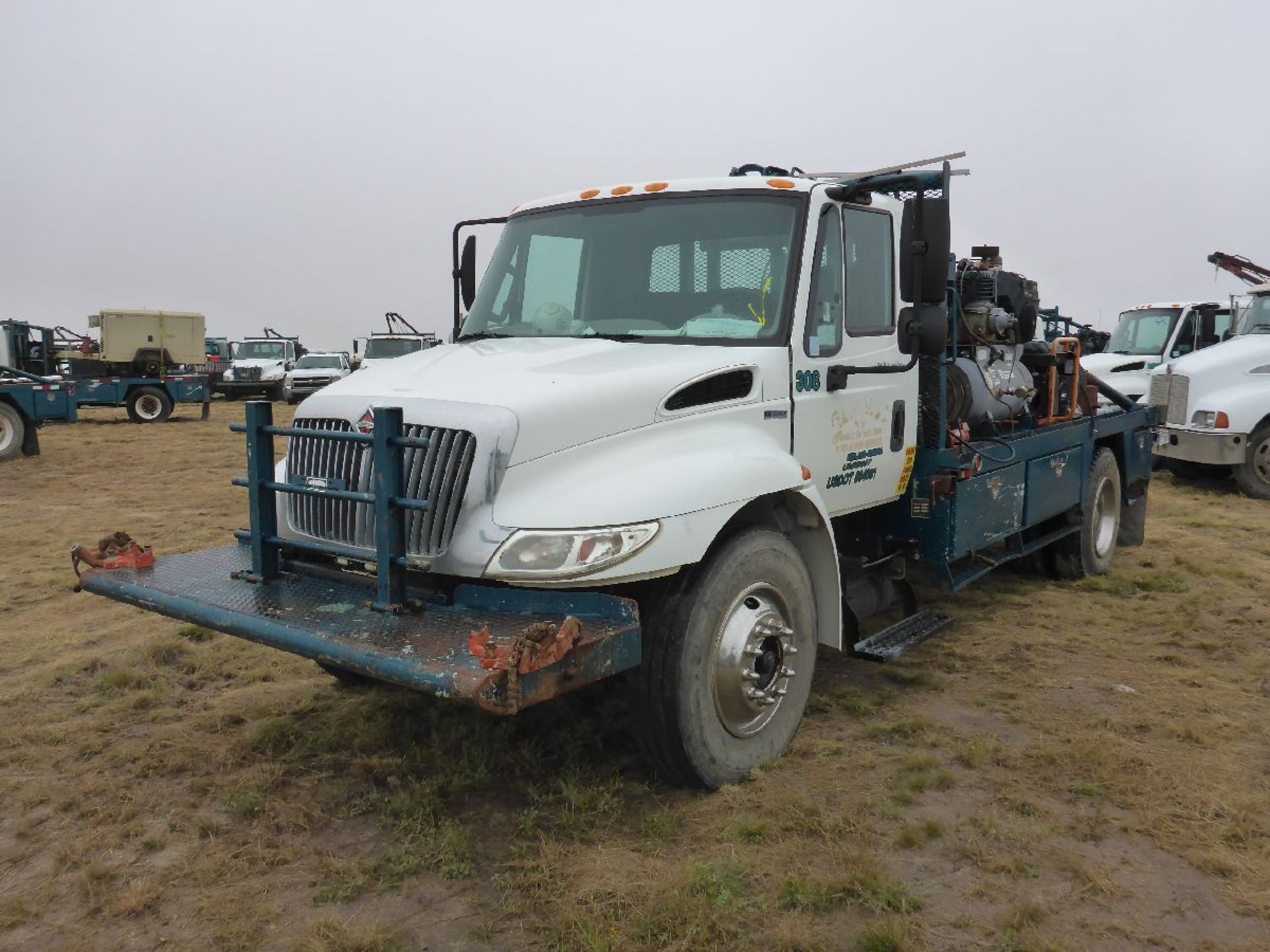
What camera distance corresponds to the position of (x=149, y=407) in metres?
23.8

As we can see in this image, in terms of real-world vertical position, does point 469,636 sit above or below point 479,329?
below

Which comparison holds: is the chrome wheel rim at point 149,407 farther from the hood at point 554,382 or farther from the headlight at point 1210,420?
the hood at point 554,382

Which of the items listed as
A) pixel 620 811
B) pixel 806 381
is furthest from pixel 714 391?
pixel 620 811

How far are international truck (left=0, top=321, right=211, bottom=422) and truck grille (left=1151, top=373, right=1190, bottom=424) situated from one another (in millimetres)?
19698

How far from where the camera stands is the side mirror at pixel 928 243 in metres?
4.43

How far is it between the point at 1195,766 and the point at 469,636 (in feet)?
10.3

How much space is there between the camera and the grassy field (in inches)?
126

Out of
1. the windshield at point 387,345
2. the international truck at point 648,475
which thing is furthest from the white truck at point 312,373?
the international truck at point 648,475

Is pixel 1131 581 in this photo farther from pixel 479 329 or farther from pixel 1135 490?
pixel 479 329

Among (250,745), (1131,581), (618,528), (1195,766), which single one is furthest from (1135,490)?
(250,745)

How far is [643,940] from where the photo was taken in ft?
10.1

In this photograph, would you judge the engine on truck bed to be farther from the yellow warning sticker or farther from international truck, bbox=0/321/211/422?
international truck, bbox=0/321/211/422

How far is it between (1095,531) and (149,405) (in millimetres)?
21826

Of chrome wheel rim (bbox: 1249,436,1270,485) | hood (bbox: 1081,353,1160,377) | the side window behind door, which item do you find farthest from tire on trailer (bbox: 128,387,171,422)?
the side window behind door
